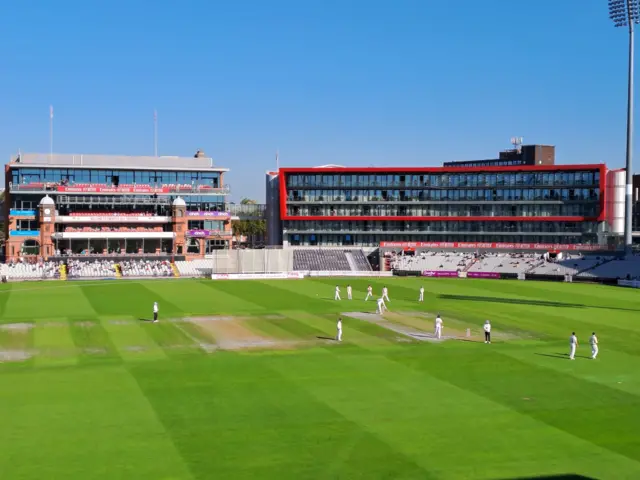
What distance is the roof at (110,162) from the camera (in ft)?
364

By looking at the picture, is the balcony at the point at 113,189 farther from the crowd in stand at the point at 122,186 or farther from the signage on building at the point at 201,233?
the signage on building at the point at 201,233

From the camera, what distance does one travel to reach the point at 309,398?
29641mm

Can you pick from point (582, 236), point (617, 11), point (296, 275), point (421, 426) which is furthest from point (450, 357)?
point (582, 236)

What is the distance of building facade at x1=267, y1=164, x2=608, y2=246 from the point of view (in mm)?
107062

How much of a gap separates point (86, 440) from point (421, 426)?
1120 cm

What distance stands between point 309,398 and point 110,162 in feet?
303

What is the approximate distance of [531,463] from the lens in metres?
22.1

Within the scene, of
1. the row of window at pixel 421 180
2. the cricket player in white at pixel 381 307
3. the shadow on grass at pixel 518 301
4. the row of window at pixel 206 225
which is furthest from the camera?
the row of window at pixel 206 225

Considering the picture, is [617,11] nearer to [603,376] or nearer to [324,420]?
[603,376]

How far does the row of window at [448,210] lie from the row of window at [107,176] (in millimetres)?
16225

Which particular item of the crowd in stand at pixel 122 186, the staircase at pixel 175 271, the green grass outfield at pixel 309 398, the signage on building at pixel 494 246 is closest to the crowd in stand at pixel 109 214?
the crowd in stand at pixel 122 186

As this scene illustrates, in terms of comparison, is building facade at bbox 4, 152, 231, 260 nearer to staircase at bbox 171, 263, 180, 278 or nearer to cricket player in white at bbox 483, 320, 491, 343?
staircase at bbox 171, 263, 180, 278

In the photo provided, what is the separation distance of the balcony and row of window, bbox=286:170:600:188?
14.6 metres

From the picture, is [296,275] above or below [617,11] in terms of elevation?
below
